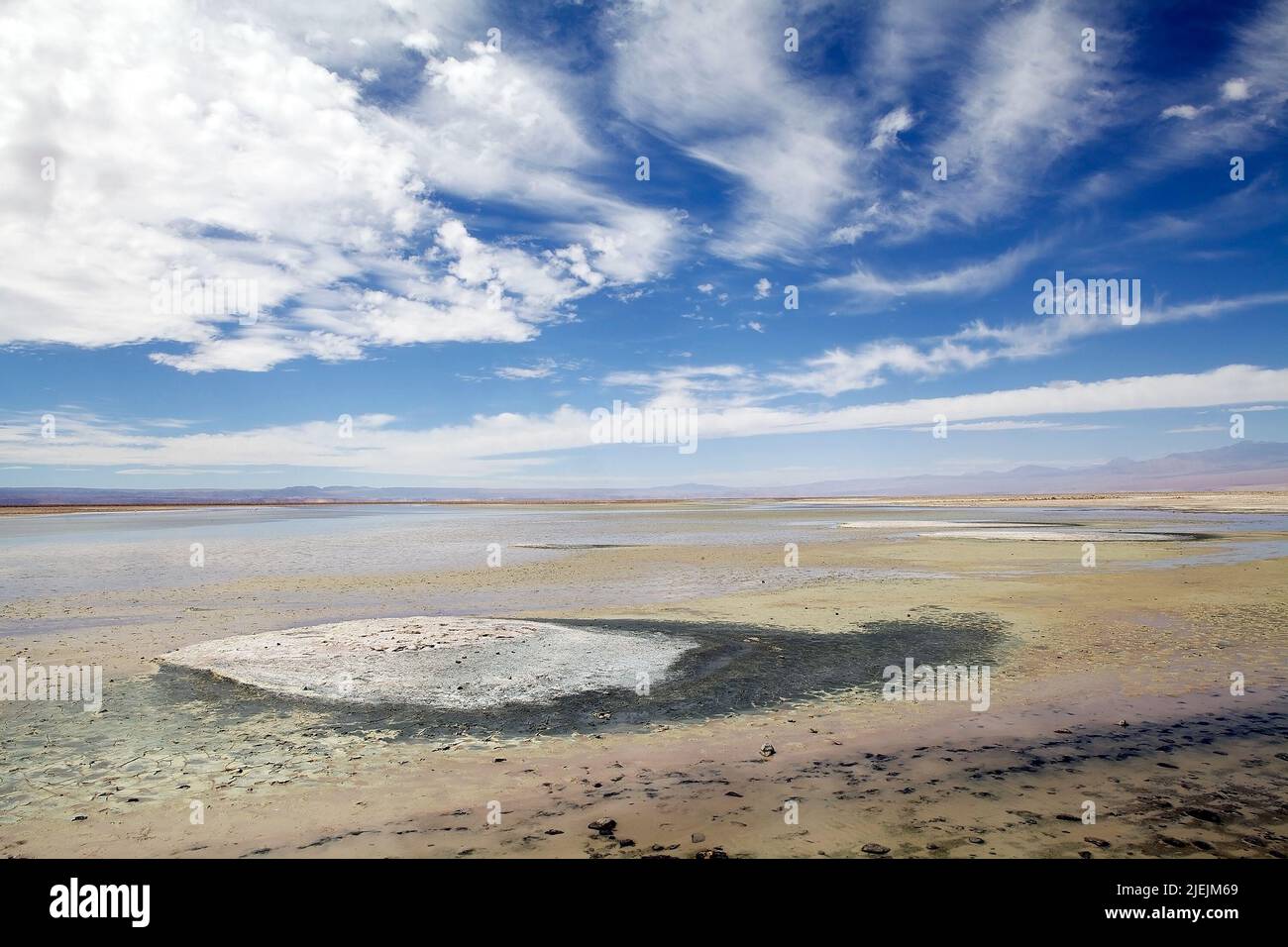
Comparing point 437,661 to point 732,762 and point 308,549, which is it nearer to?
point 732,762

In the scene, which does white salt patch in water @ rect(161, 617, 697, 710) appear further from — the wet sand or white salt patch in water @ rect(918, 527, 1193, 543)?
white salt patch in water @ rect(918, 527, 1193, 543)

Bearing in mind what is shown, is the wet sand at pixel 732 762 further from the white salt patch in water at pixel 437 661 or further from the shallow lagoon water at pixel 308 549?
the shallow lagoon water at pixel 308 549

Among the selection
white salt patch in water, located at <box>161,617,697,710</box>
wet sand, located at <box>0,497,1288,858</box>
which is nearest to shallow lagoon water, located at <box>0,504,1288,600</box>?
wet sand, located at <box>0,497,1288,858</box>

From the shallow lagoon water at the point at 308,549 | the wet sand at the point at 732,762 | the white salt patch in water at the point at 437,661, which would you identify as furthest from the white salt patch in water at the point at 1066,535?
the white salt patch in water at the point at 437,661

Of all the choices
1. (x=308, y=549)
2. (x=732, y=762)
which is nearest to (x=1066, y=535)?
(x=732, y=762)
